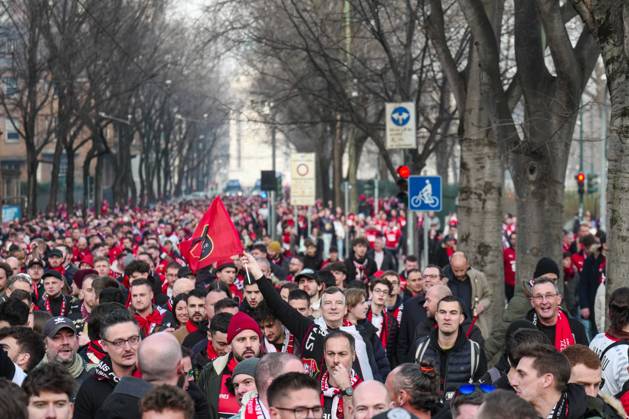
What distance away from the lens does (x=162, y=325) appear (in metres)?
11.3

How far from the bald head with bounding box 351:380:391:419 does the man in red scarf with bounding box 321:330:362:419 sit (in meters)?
1.49

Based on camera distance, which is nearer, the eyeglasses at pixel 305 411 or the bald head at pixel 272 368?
the eyeglasses at pixel 305 411

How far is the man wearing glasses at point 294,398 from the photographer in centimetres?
556

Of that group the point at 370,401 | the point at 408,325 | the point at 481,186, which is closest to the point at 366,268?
the point at 481,186

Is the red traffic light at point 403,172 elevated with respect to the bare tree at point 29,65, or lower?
lower

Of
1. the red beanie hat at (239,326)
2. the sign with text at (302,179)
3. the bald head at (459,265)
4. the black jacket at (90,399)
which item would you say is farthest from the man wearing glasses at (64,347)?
the sign with text at (302,179)

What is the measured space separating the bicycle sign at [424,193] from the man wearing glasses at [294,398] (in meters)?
14.0

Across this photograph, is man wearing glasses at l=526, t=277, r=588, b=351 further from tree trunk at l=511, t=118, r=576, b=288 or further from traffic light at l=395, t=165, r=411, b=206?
traffic light at l=395, t=165, r=411, b=206

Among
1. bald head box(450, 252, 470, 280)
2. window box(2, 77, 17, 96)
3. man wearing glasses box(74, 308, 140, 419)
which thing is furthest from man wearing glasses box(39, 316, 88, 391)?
window box(2, 77, 17, 96)

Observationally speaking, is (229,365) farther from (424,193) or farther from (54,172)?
(54,172)

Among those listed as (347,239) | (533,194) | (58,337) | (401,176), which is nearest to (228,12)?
(401,176)

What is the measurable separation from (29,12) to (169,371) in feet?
110

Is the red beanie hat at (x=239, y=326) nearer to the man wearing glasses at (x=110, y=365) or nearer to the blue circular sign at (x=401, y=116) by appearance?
the man wearing glasses at (x=110, y=365)

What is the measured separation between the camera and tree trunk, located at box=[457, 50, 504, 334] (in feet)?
55.8
